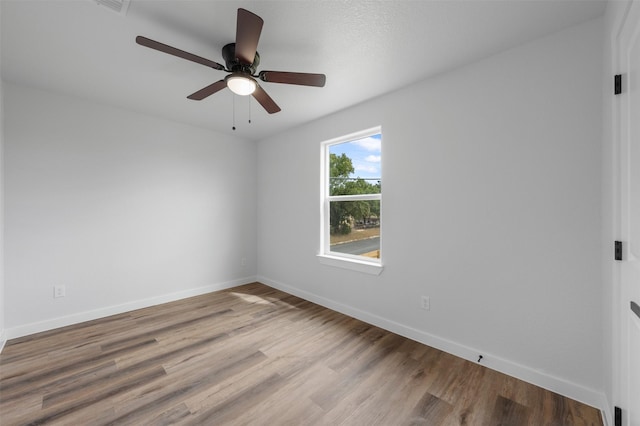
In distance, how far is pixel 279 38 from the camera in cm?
187

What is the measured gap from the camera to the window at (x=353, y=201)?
2.96 meters

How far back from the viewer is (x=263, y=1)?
1.54 meters

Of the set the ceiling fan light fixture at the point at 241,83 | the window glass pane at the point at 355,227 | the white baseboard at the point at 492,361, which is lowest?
the white baseboard at the point at 492,361

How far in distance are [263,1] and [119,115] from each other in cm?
260

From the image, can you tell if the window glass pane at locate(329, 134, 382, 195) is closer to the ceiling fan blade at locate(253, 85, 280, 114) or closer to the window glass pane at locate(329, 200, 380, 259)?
the window glass pane at locate(329, 200, 380, 259)

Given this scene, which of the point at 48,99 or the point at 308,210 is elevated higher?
the point at 48,99

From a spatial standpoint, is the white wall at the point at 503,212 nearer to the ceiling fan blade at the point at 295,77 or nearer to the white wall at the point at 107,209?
the ceiling fan blade at the point at 295,77

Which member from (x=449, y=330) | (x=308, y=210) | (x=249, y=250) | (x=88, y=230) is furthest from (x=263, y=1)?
(x=249, y=250)

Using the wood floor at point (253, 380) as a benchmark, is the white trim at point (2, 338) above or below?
above

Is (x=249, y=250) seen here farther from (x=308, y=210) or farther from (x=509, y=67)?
(x=509, y=67)

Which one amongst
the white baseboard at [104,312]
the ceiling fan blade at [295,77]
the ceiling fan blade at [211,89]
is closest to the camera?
the ceiling fan blade at [295,77]

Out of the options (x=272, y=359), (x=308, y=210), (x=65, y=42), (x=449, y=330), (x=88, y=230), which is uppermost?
(x=65, y=42)

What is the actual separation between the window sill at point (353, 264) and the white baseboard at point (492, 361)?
459 millimetres

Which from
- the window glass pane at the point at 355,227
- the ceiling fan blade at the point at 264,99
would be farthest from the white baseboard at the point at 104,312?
the ceiling fan blade at the point at 264,99
